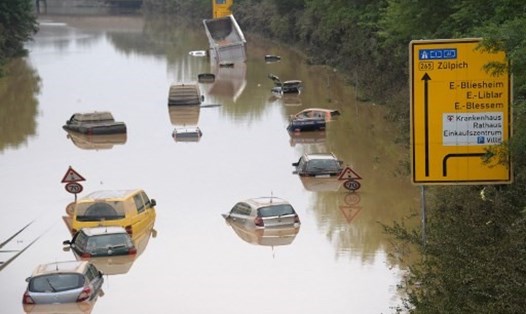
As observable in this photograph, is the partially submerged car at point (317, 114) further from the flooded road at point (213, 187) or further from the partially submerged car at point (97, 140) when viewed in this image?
the partially submerged car at point (97, 140)

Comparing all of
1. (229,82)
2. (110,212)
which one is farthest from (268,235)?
(229,82)

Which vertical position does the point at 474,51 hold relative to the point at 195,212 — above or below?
above

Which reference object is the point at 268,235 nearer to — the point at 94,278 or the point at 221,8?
the point at 94,278

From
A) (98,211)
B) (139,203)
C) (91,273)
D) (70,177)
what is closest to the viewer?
(91,273)

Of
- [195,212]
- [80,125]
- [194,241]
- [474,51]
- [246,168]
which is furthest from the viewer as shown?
[80,125]

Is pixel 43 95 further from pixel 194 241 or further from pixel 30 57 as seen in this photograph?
pixel 194 241

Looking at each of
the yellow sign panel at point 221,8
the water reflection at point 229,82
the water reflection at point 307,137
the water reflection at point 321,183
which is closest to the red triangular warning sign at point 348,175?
the water reflection at point 321,183

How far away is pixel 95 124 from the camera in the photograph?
56.2 meters

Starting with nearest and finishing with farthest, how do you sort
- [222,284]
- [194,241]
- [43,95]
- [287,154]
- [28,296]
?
[28,296], [222,284], [194,241], [287,154], [43,95]

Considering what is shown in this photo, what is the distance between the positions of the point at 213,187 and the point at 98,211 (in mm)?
9407

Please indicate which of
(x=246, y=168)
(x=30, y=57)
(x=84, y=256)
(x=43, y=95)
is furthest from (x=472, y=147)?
(x=30, y=57)

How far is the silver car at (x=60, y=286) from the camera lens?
24719 mm

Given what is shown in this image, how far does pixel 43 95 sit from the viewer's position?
74.9 metres

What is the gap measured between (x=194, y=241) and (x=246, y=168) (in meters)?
12.4
